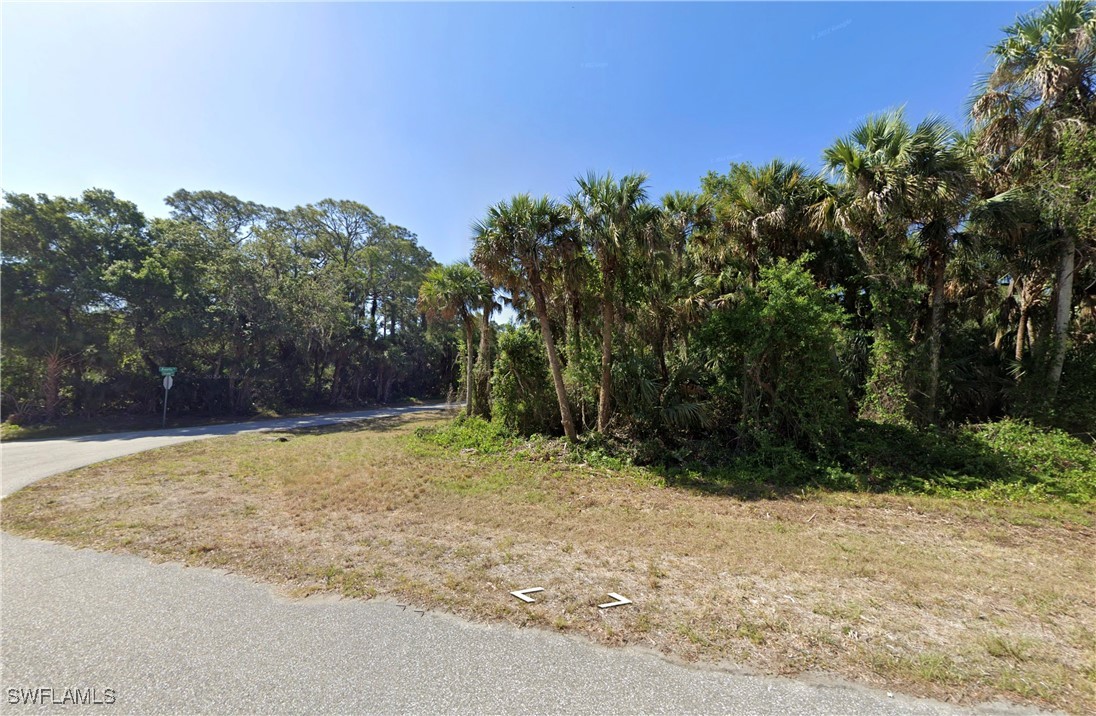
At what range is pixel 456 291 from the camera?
14367 millimetres

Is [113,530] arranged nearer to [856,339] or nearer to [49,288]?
[856,339]

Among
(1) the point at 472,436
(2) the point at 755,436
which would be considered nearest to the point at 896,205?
(2) the point at 755,436

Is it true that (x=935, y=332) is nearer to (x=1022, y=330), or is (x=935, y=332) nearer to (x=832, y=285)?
(x=832, y=285)

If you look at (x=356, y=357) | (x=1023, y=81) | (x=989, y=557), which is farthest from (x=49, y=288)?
(x=1023, y=81)

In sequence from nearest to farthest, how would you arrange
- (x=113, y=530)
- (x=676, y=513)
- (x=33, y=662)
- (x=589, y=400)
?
(x=33, y=662)
(x=113, y=530)
(x=676, y=513)
(x=589, y=400)

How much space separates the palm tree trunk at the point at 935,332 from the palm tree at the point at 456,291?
41.2ft

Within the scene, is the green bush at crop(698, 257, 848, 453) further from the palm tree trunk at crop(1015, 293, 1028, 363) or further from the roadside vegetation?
the palm tree trunk at crop(1015, 293, 1028, 363)

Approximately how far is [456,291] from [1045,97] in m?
15.6

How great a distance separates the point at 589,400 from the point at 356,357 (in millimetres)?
24739

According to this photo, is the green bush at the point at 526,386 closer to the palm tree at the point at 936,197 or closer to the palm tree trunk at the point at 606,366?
the palm tree trunk at the point at 606,366

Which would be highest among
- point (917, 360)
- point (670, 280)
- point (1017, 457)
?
point (670, 280)

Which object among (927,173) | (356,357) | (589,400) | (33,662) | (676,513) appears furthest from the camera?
(356,357)

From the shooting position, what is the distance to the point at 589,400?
36.7 feet

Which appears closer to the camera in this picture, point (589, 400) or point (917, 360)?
point (917, 360)
